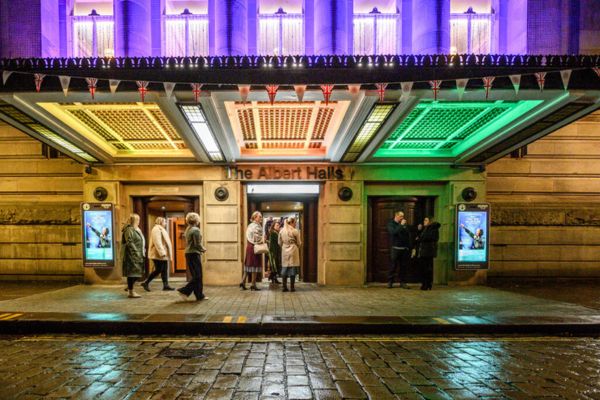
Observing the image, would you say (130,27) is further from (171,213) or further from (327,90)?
(327,90)

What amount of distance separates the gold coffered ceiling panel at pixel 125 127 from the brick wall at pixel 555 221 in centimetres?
1012

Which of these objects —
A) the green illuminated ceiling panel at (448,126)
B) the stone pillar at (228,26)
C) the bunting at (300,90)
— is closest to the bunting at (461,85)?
the green illuminated ceiling panel at (448,126)

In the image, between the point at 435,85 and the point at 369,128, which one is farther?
the point at 369,128

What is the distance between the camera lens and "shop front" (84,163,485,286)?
9.54 m

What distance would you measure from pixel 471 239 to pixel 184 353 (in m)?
8.22

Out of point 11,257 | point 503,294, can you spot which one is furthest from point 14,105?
point 503,294

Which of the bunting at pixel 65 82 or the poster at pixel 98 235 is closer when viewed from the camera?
the bunting at pixel 65 82

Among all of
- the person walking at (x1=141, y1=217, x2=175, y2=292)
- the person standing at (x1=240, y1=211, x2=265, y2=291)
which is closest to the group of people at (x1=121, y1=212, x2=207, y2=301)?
the person walking at (x1=141, y1=217, x2=175, y2=292)

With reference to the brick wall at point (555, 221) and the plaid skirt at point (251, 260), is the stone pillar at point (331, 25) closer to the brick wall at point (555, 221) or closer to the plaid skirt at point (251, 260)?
the plaid skirt at point (251, 260)

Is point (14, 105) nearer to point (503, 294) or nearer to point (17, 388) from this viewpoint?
point (17, 388)

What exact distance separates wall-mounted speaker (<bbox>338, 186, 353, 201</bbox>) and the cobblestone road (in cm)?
505

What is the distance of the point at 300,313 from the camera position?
610 cm

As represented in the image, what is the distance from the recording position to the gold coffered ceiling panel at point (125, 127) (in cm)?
726

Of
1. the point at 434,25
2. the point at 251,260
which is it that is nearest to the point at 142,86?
the point at 251,260
